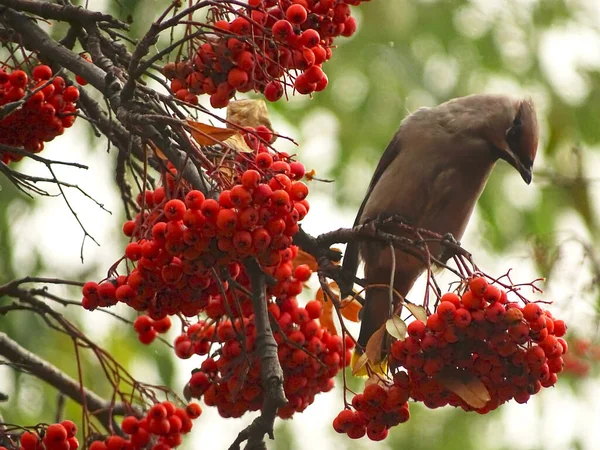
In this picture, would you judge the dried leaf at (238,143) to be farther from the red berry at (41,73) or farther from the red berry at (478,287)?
the red berry at (41,73)

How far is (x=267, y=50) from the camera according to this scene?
8.55 ft

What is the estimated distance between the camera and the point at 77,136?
5.42m

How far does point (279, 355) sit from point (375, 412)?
1.41ft

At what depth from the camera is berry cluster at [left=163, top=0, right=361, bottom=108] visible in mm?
2502

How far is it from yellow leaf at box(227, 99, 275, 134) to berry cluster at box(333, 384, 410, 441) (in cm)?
90

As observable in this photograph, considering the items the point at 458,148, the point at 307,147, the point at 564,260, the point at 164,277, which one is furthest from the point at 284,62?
the point at 307,147

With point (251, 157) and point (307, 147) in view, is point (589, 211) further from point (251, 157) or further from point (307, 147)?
point (251, 157)

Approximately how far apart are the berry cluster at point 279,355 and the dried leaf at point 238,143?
56 centimetres

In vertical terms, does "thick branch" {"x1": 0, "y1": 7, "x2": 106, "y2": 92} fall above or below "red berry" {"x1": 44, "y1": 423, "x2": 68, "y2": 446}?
above

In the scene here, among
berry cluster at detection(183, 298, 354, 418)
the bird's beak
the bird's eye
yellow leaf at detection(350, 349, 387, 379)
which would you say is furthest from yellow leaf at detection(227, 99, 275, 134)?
the bird's eye

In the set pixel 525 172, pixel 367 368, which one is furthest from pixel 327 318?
pixel 525 172

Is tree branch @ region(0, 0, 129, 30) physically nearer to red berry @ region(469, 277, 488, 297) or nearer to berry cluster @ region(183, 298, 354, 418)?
berry cluster @ region(183, 298, 354, 418)

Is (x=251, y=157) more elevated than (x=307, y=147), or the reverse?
(x=307, y=147)

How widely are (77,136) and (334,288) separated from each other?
262cm
